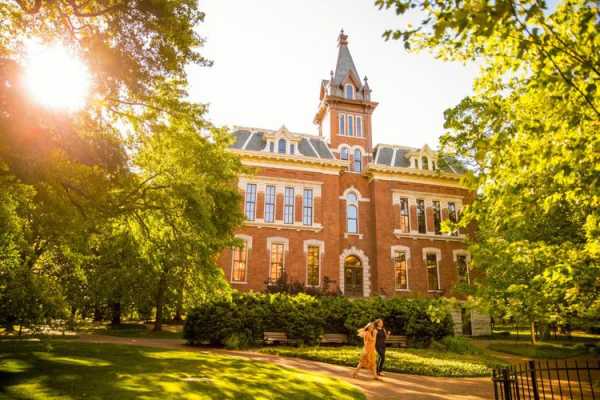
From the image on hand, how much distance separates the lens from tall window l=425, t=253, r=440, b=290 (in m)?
30.1

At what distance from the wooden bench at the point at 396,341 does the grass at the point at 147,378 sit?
8.74 meters

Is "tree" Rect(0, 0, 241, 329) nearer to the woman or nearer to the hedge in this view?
the hedge

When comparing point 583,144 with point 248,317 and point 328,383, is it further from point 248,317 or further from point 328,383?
point 248,317

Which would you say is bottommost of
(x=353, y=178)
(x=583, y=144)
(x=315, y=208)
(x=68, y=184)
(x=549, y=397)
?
(x=549, y=397)

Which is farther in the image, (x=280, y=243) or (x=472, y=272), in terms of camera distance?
(x=472, y=272)

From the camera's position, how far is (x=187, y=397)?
7.58m

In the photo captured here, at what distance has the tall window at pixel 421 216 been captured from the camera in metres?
31.1

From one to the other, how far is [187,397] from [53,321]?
208 inches

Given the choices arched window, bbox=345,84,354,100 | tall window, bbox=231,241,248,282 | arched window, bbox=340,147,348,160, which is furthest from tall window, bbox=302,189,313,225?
arched window, bbox=345,84,354,100

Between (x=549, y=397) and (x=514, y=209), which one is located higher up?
(x=514, y=209)

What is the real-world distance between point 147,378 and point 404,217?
2490 cm

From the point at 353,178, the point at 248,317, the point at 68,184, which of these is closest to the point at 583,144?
the point at 68,184

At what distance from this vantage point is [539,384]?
38.7ft

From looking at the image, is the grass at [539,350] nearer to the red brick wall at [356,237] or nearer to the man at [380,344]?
the red brick wall at [356,237]
